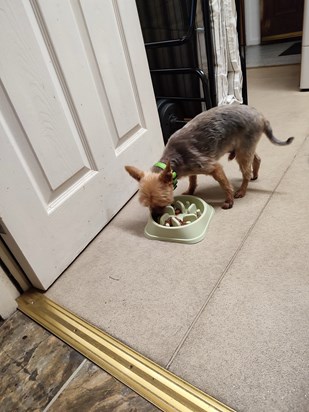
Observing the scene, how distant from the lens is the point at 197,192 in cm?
156

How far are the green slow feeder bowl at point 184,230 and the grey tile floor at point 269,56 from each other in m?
3.08

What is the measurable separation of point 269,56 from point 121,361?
4.44m

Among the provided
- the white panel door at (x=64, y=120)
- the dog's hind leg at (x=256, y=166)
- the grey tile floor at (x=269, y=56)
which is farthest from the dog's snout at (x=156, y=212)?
the grey tile floor at (x=269, y=56)

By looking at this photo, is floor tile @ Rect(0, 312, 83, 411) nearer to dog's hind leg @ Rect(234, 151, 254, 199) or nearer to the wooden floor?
the wooden floor

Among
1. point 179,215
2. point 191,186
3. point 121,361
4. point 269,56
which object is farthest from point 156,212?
point 269,56

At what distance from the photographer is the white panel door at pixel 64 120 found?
3.13 feet

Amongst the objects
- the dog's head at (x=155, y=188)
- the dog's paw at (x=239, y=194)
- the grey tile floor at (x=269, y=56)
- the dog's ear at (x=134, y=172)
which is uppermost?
the dog's ear at (x=134, y=172)

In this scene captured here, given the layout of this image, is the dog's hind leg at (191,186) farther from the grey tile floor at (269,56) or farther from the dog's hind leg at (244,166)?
the grey tile floor at (269,56)

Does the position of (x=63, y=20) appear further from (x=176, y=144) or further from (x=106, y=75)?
(x=176, y=144)

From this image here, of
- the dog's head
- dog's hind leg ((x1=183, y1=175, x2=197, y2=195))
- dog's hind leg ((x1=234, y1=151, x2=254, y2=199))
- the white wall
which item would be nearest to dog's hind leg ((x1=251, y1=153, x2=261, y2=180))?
dog's hind leg ((x1=234, y1=151, x2=254, y2=199))

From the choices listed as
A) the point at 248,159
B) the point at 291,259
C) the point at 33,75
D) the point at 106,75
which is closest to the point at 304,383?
the point at 291,259

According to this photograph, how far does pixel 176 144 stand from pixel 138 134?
1.16ft

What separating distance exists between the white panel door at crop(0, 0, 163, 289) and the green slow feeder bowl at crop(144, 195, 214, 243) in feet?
0.93

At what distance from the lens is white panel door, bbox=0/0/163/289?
37.6 inches
